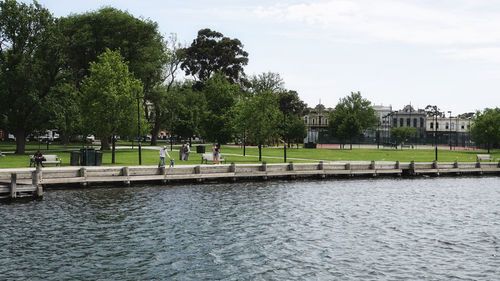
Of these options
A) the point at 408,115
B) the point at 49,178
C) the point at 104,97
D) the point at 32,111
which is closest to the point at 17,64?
the point at 32,111

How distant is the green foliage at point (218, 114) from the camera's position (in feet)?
203

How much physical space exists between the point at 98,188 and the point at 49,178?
3.20 meters

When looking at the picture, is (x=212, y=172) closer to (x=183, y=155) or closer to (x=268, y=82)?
(x=183, y=155)

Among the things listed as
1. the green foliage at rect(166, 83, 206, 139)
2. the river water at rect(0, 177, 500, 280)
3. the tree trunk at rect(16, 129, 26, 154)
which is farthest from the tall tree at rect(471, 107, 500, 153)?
the tree trunk at rect(16, 129, 26, 154)

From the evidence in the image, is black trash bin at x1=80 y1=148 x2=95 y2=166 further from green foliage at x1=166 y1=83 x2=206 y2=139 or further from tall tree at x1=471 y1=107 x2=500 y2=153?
tall tree at x1=471 y1=107 x2=500 y2=153

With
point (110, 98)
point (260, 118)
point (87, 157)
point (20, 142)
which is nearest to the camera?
point (87, 157)

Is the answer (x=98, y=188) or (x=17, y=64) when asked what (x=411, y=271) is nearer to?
(x=98, y=188)

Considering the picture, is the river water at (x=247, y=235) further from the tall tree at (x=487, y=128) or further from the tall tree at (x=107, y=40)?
the tall tree at (x=487, y=128)

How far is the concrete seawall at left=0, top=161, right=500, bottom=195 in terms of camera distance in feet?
106

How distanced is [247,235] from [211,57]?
249 feet

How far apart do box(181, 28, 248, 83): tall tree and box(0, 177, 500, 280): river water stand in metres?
62.9

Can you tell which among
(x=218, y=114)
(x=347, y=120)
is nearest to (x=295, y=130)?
(x=347, y=120)

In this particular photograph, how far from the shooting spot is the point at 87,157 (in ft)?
130

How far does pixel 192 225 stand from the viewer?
23500 millimetres
